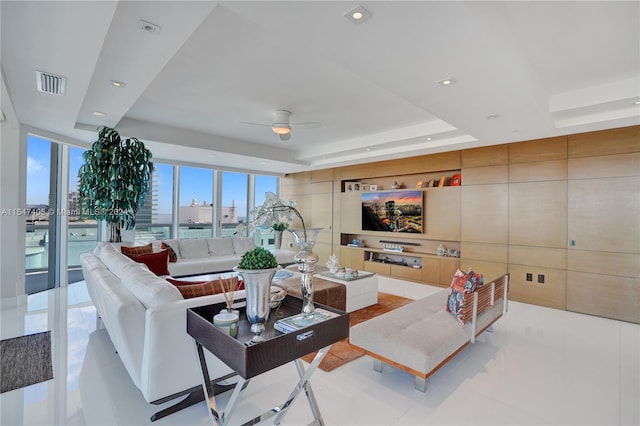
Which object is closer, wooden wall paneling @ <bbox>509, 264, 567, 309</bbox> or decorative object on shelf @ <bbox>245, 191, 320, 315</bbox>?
decorative object on shelf @ <bbox>245, 191, 320, 315</bbox>

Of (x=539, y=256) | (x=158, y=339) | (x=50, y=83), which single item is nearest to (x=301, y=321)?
(x=158, y=339)

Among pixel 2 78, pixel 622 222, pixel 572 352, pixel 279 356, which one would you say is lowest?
pixel 572 352

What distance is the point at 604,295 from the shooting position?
4.23 m

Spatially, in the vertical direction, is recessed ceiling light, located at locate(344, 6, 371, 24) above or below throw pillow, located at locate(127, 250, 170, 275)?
above

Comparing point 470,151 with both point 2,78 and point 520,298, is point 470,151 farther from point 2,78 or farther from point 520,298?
point 2,78

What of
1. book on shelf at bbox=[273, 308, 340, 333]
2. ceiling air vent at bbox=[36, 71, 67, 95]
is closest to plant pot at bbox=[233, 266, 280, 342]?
book on shelf at bbox=[273, 308, 340, 333]

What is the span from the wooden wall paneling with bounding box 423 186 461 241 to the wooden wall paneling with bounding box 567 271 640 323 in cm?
183

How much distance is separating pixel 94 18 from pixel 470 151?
5520 mm

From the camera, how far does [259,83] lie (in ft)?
11.5

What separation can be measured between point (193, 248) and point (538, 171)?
636 centimetres

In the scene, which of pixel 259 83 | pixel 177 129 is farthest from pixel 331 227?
pixel 259 83

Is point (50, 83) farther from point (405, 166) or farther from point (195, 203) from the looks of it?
point (405, 166)

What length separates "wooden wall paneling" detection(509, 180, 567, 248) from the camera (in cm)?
459

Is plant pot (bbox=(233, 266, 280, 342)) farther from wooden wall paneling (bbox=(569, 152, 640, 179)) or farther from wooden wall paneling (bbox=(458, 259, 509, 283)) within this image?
wooden wall paneling (bbox=(569, 152, 640, 179))
